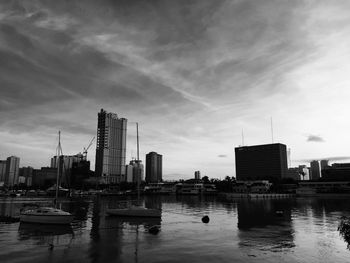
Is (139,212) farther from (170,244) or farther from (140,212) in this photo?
(170,244)

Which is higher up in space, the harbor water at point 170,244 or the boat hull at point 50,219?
the boat hull at point 50,219

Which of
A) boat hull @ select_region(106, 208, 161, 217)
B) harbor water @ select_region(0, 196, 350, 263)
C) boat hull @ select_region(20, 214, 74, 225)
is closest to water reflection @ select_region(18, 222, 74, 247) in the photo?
harbor water @ select_region(0, 196, 350, 263)

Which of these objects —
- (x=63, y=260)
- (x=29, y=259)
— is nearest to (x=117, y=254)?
(x=63, y=260)

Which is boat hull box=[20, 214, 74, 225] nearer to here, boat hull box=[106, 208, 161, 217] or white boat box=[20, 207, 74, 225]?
white boat box=[20, 207, 74, 225]

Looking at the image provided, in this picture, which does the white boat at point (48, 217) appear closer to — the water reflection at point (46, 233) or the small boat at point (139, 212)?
the water reflection at point (46, 233)

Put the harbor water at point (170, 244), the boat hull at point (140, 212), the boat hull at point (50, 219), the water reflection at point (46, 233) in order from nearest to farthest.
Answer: the harbor water at point (170, 244) < the water reflection at point (46, 233) < the boat hull at point (50, 219) < the boat hull at point (140, 212)

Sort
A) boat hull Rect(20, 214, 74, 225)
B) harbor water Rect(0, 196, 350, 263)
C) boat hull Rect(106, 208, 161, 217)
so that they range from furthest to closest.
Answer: boat hull Rect(106, 208, 161, 217)
boat hull Rect(20, 214, 74, 225)
harbor water Rect(0, 196, 350, 263)

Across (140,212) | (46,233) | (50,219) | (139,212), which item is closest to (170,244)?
(46,233)

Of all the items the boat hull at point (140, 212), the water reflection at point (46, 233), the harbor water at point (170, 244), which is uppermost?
the boat hull at point (140, 212)

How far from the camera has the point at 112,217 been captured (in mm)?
74438

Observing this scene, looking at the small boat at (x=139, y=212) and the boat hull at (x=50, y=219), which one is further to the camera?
the small boat at (x=139, y=212)

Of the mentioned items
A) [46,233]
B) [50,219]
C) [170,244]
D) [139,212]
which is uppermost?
[50,219]

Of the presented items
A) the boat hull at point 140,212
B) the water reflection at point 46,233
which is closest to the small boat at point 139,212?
the boat hull at point 140,212

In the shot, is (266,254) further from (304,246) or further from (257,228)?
(257,228)
